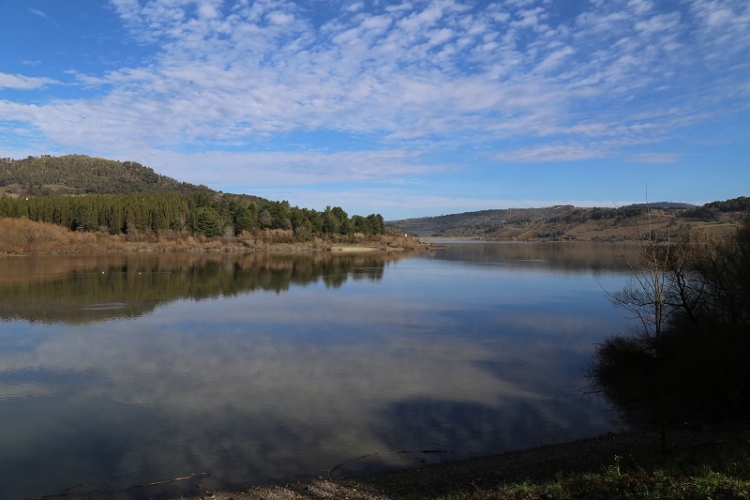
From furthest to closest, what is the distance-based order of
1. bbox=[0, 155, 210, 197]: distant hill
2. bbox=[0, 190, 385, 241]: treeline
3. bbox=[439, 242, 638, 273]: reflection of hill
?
bbox=[0, 155, 210, 197]: distant hill, bbox=[0, 190, 385, 241]: treeline, bbox=[439, 242, 638, 273]: reflection of hill

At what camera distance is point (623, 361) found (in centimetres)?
1556

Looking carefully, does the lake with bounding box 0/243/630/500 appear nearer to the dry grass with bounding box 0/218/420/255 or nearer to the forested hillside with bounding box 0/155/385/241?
the dry grass with bounding box 0/218/420/255

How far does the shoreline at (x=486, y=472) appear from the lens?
7613 millimetres

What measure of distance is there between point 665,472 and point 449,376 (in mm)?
8369

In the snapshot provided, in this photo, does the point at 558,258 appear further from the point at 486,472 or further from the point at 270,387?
the point at 486,472

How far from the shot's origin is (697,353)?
39.6 feet

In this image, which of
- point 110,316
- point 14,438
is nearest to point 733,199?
point 110,316

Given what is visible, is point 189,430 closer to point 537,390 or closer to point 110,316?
point 537,390

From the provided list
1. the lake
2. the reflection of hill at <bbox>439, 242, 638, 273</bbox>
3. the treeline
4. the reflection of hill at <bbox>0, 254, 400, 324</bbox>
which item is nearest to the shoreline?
the lake

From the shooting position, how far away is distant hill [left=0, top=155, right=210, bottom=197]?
150 meters

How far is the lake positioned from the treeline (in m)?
61.8

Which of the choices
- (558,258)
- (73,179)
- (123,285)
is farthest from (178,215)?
(73,179)

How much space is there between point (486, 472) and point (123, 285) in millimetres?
35658

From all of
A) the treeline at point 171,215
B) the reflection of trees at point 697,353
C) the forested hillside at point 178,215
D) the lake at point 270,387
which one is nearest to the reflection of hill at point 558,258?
the lake at point 270,387
